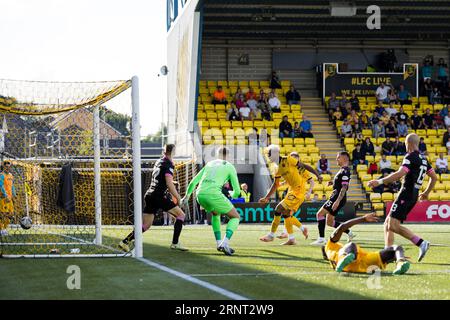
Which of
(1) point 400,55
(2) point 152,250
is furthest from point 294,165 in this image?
(1) point 400,55

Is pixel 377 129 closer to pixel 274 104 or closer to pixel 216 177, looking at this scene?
pixel 274 104

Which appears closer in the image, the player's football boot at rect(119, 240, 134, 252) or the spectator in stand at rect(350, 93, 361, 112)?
the player's football boot at rect(119, 240, 134, 252)

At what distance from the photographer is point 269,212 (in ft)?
105

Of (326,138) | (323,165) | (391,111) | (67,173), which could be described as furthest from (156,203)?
(391,111)

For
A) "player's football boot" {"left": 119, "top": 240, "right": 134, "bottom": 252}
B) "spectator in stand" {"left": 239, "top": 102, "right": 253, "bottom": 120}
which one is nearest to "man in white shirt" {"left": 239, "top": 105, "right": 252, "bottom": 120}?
"spectator in stand" {"left": 239, "top": 102, "right": 253, "bottom": 120}

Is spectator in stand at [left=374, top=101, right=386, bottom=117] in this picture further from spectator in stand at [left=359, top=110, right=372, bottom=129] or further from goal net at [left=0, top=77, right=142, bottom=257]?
goal net at [left=0, top=77, right=142, bottom=257]

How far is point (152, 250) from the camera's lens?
636 inches

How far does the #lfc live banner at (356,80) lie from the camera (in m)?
41.4

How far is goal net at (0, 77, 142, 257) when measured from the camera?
15.5 m

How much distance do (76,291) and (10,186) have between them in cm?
1340

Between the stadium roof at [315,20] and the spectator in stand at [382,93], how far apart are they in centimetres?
290

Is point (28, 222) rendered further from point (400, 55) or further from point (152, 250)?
point (400, 55)

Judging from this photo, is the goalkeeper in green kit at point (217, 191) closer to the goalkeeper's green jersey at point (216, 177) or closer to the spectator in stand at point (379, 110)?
the goalkeeper's green jersey at point (216, 177)

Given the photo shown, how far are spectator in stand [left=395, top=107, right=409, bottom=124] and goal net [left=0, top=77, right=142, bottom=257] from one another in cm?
1247
